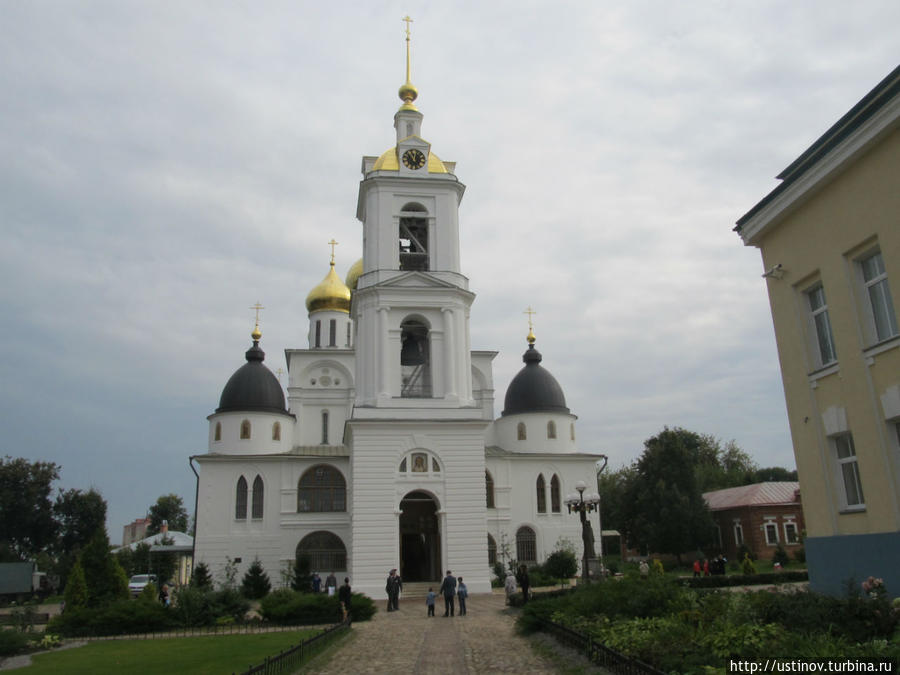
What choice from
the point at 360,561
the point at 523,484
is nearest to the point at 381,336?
the point at 360,561

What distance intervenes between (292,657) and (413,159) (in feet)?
79.9

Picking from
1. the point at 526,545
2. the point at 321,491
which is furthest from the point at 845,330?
the point at 321,491

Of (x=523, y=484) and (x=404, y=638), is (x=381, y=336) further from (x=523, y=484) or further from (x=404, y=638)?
(x=404, y=638)

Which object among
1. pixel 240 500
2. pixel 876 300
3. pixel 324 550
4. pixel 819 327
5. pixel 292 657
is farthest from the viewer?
pixel 240 500

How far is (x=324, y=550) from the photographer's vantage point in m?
33.8

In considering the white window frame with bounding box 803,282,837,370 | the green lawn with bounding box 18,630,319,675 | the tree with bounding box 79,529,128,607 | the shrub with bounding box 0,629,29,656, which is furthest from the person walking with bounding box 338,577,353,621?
the white window frame with bounding box 803,282,837,370

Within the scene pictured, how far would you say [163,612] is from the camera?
18828 millimetres

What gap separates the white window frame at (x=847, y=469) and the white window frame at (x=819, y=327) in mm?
1320

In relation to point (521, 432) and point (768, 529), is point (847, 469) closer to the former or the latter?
point (521, 432)

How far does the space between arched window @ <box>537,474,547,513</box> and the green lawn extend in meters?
21.1

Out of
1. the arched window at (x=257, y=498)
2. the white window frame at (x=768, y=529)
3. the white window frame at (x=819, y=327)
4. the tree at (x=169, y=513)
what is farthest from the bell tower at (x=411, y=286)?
the tree at (x=169, y=513)

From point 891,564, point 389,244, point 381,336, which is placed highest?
point 389,244

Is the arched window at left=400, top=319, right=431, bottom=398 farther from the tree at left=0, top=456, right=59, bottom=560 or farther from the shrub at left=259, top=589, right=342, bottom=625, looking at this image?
the tree at left=0, top=456, right=59, bottom=560

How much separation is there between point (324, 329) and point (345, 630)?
2964 centimetres
